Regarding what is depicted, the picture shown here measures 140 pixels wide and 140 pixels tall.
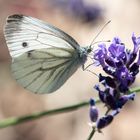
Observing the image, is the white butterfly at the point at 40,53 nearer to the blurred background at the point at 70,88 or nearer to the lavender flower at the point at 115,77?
the lavender flower at the point at 115,77

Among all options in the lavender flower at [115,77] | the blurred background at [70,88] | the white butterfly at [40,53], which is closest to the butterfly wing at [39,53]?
the white butterfly at [40,53]

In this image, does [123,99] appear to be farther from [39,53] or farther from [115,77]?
[39,53]

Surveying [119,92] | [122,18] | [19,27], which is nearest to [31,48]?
[19,27]

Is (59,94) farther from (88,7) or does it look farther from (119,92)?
(119,92)

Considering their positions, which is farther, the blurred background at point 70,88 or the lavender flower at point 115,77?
the blurred background at point 70,88

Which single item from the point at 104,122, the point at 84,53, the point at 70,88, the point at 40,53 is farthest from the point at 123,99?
the point at 70,88

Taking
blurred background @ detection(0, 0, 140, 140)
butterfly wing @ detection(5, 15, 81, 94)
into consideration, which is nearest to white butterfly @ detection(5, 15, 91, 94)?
butterfly wing @ detection(5, 15, 81, 94)
